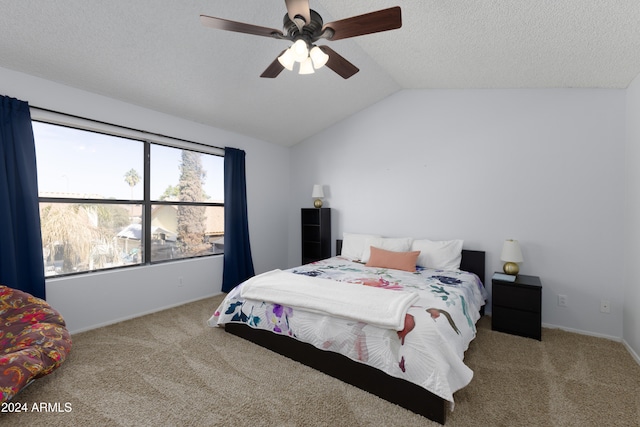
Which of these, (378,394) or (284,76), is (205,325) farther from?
(284,76)

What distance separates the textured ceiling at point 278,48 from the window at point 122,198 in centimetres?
53

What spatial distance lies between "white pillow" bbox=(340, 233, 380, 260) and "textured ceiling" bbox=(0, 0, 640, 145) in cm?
194

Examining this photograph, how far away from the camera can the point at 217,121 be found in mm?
3752

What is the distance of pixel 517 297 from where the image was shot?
2637 millimetres

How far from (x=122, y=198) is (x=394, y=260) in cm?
Answer: 311

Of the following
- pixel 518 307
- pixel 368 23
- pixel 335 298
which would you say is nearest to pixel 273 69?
pixel 368 23

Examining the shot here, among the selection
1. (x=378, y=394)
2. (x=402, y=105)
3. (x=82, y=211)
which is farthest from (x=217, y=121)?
(x=378, y=394)

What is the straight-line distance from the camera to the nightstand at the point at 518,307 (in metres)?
2.57

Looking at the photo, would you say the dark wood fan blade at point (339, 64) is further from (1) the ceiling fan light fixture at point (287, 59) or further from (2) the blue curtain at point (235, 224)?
(2) the blue curtain at point (235, 224)

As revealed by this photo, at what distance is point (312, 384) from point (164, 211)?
108 inches

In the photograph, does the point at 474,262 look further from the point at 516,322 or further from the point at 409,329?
the point at 409,329

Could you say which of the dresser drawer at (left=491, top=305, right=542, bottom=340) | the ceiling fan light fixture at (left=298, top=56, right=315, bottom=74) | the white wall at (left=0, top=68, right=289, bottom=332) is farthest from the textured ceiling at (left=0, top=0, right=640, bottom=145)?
the dresser drawer at (left=491, top=305, right=542, bottom=340)

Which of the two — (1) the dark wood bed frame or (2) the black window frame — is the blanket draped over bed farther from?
(2) the black window frame

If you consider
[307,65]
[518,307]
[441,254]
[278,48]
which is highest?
[278,48]
